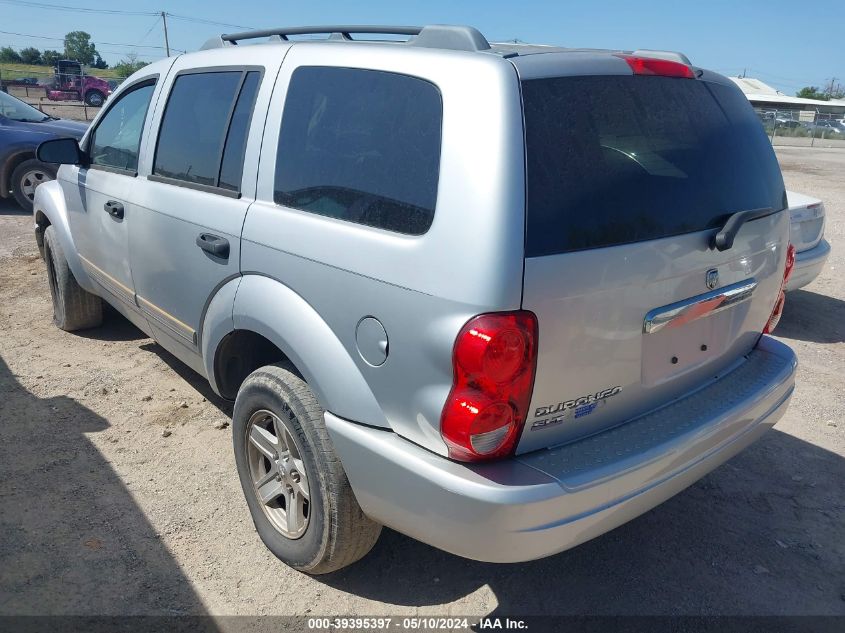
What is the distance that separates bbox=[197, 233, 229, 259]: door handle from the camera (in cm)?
294

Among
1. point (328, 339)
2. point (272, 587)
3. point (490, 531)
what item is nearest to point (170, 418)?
point (272, 587)

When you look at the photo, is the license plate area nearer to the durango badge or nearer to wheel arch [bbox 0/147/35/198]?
the durango badge

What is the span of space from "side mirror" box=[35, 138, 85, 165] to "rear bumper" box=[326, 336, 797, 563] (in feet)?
9.63

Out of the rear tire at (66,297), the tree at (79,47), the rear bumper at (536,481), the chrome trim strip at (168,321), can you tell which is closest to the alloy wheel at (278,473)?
the rear bumper at (536,481)

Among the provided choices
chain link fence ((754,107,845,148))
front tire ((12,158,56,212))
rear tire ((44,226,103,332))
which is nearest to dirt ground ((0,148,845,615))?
rear tire ((44,226,103,332))

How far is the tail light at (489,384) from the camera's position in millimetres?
1993

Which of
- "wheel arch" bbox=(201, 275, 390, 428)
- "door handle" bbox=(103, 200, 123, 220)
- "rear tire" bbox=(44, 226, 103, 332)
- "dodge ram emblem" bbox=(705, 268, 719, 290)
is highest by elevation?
"dodge ram emblem" bbox=(705, 268, 719, 290)

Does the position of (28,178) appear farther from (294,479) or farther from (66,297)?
(294,479)

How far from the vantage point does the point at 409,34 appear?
2.72 m

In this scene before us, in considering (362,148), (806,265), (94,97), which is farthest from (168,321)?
(94,97)

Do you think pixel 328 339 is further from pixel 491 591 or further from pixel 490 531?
pixel 491 591

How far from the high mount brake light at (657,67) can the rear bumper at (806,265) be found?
388cm

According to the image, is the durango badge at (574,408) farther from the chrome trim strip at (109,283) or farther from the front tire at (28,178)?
the front tire at (28,178)

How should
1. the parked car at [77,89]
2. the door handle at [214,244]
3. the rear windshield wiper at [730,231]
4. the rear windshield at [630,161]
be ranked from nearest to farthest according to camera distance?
1. the rear windshield at [630,161]
2. the rear windshield wiper at [730,231]
3. the door handle at [214,244]
4. the parked car at [77,89]
